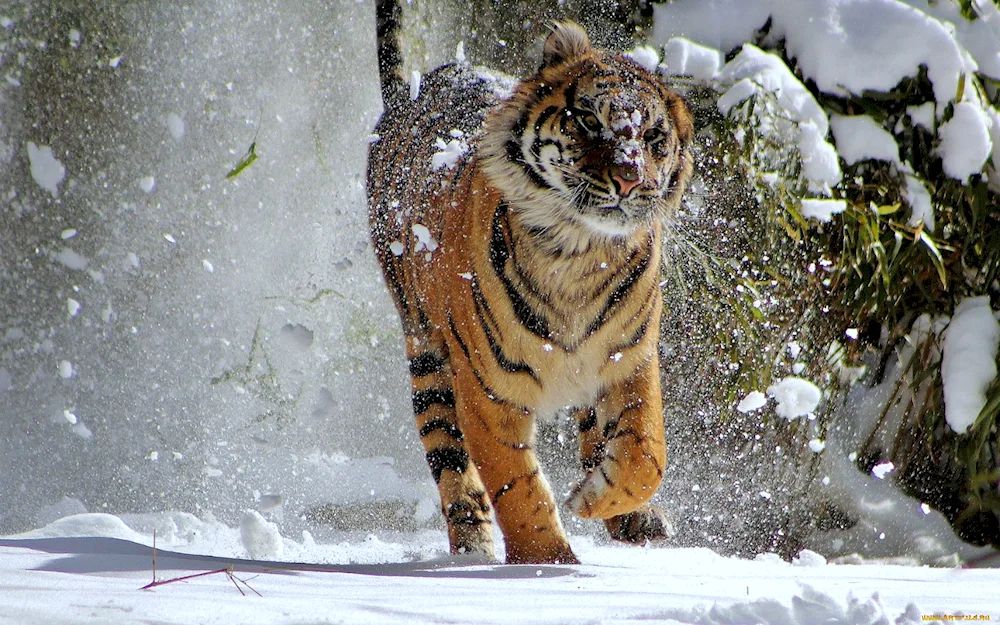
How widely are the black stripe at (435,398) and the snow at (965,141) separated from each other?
72.4 inches

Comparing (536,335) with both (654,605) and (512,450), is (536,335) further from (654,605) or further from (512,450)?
(654,605)

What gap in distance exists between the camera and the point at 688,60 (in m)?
3.41

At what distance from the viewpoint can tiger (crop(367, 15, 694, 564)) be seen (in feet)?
8.50

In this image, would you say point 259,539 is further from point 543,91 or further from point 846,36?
point 846,36

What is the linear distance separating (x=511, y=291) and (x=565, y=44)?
69 cm

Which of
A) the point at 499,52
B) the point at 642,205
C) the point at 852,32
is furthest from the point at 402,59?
the point at 642,205

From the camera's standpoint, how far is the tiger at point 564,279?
2592mm

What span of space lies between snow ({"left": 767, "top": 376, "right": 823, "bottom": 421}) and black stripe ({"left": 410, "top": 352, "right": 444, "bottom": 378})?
118 cm

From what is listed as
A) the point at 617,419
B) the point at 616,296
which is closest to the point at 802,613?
the point at 617,419

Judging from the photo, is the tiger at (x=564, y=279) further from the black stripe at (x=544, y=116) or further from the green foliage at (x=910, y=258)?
the green foliage at (x=910, y=258)

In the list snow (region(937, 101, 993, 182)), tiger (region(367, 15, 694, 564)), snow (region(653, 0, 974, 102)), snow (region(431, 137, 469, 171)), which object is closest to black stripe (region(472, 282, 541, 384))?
tiger (region(367, 15, 694, 564))

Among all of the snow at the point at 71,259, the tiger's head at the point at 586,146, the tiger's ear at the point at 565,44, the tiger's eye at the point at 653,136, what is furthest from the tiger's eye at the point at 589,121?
the snow at the point at 71,259

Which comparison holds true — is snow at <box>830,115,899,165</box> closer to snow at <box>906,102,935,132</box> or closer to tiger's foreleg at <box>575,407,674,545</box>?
snow at <box>906,102,935,132</box>

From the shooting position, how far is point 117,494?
4.23 m
